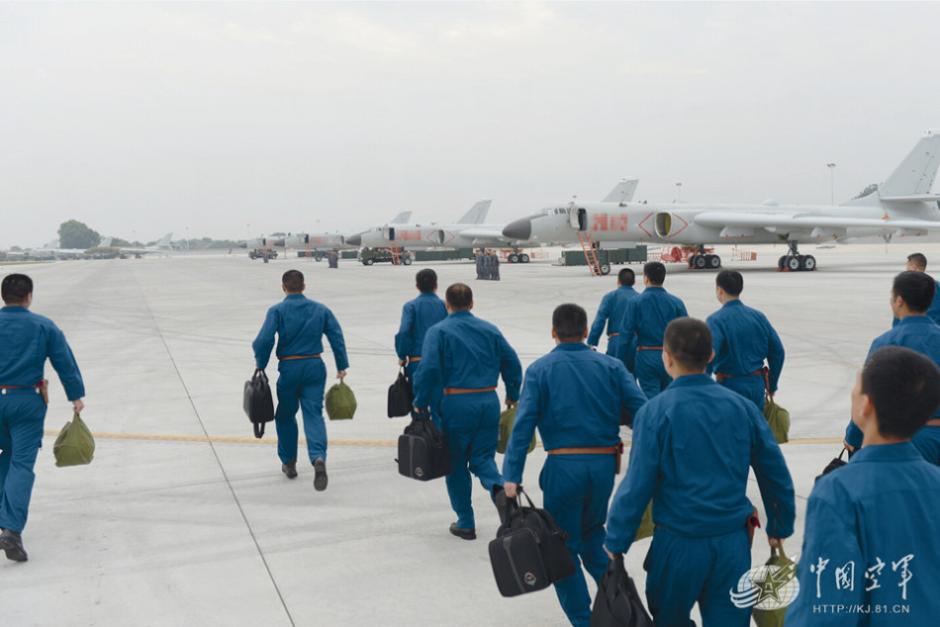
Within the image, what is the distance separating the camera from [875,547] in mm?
2314

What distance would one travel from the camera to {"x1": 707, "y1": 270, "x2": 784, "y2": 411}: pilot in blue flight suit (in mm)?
6562

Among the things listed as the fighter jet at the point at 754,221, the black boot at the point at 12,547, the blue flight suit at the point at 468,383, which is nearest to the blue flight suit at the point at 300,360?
the blue flight suit at the point at 468,383

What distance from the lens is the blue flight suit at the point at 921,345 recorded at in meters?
4.66

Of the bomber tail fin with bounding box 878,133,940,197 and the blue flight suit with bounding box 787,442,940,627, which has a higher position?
the bomber tail fin with bounding box 878,133,940,197

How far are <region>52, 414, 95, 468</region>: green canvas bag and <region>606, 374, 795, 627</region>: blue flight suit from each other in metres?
4.56

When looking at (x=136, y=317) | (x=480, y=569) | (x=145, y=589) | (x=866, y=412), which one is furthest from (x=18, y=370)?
(x=136, y=317)

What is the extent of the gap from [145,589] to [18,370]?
78.9 inches

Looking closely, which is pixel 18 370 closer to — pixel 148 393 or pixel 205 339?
pixel 148 393

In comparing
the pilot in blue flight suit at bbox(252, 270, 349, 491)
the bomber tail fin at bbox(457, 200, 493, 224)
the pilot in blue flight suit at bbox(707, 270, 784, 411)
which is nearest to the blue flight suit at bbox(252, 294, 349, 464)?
the pilot in blue flight suit at bbox(252, 270, 349, 491)

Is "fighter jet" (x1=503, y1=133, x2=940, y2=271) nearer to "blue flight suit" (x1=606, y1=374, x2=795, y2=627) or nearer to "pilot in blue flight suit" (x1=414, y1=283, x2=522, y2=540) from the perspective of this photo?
"pilot in blue flight suit" (x1=414, y1=283, x2=522, y2=540)

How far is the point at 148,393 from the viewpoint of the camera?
11891 millimetres

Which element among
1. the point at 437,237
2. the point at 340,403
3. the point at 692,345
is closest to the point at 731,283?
the point at 692,345

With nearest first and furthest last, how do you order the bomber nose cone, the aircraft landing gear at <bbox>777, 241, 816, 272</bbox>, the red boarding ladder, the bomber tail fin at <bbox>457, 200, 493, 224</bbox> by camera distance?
the red boarding ladder
the aircraft landing gear at <bbox>777, 241, 816, 272</bbox>
the bomber nose cone
the bomber tail fin at <bbox>457, 200, 493, 224</bbox>

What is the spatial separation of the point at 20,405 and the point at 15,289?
90 centimetres
